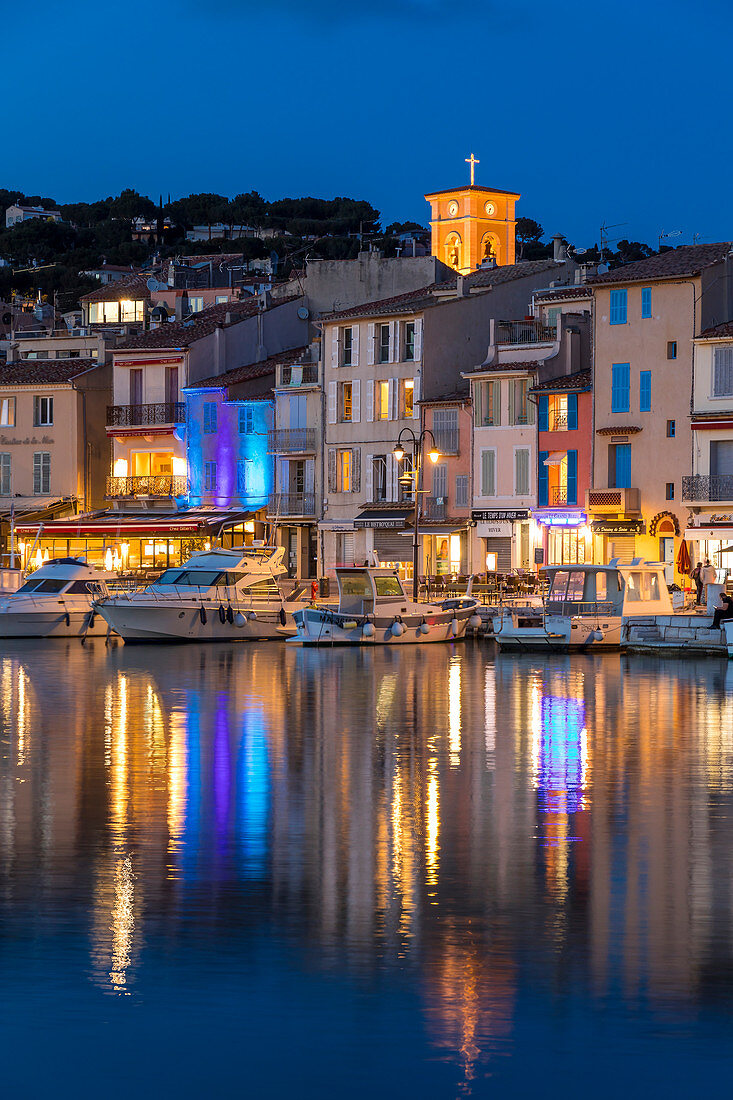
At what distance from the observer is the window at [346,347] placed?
75.1 meters

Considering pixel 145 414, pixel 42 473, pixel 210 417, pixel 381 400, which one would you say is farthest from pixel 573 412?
pixel 42 473

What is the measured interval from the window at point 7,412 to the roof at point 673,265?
32.4 metres

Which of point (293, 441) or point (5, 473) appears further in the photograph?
point (5, 473)

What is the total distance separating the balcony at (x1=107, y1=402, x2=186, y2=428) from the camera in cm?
8131

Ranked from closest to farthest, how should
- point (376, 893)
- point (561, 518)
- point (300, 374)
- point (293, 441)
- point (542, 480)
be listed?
point (376, 893)
point (561, 518)
point (542, 480)
point (293, 441)
point (300, 374)

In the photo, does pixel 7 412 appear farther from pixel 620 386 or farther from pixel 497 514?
pixel 620 386

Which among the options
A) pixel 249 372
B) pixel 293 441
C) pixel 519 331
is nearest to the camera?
pixel 519 331

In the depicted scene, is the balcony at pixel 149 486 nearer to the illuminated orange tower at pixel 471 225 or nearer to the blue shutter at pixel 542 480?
the blue shutter at pixel 542 480

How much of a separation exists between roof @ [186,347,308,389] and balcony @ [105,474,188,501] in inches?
172

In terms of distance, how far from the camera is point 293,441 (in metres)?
76.4

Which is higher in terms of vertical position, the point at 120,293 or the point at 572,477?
the point at 120,293

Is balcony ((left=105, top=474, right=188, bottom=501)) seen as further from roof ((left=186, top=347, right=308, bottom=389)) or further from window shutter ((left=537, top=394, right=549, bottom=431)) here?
window shutter ((left=537, top=394, right=549, bottom=431))

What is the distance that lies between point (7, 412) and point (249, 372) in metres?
13.7

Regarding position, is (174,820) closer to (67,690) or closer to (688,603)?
(67,690)
